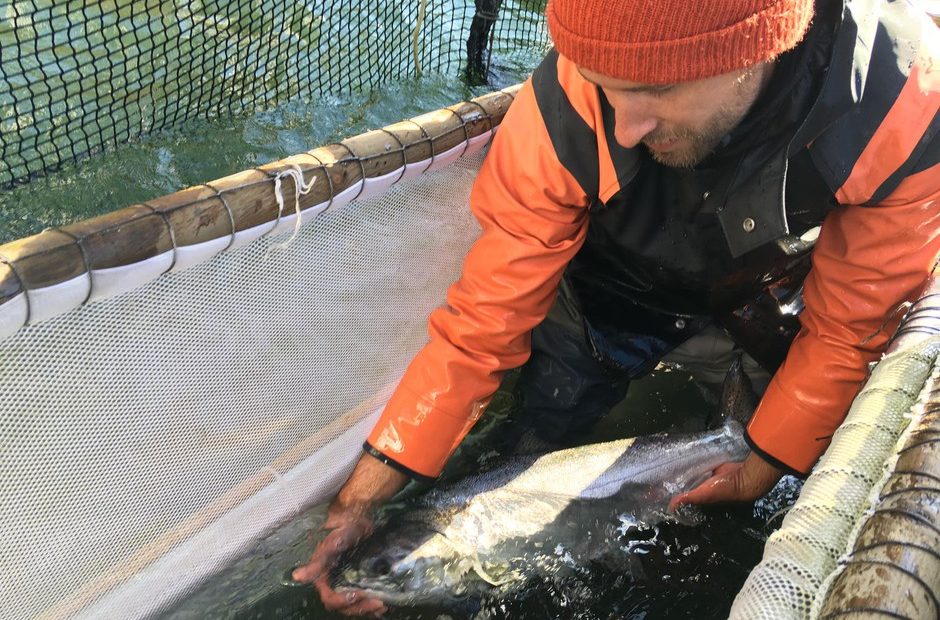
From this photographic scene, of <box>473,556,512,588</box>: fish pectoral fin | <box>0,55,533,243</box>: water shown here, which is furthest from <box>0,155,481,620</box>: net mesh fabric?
<box>0,55,533,243</box>: water

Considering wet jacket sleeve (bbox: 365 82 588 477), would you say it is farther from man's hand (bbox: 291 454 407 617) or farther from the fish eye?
the fish eye

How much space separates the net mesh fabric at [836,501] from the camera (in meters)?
1.38

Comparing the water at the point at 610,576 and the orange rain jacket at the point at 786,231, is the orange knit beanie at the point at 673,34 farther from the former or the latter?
the water at the point at 610,576

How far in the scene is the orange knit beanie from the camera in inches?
62.4

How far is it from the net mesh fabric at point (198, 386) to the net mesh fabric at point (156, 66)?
144cm

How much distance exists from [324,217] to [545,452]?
106 cm

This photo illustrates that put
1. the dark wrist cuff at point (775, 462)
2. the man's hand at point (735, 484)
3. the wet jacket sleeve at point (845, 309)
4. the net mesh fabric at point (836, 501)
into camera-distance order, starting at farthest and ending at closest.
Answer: the man's hand at point (735, 484) < the dark wrist cuff at point (775, 462) < the wet jacket sleeve at point (845, 309) < the net mesh fabric at point (836, 501)

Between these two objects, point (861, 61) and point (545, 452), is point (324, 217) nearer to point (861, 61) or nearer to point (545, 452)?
point (545, 452)

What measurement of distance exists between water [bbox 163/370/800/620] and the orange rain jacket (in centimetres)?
41

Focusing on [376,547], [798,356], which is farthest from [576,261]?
[376,547]

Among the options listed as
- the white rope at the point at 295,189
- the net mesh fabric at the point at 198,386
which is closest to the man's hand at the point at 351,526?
the net mesh fabric at the point at 198,386

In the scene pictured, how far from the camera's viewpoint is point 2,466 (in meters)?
1.75

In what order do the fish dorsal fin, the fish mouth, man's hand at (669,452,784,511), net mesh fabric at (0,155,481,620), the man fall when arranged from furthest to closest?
the fish dorsal fin → man's hand at (669,452,784,511) → the fish mouth → net mesh fabric at (0,155,481,620) → the man

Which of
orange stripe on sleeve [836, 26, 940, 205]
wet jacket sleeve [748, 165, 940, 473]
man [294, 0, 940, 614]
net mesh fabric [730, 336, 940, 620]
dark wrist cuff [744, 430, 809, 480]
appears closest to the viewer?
net mesh fabric [730, 336, 940, 620]
